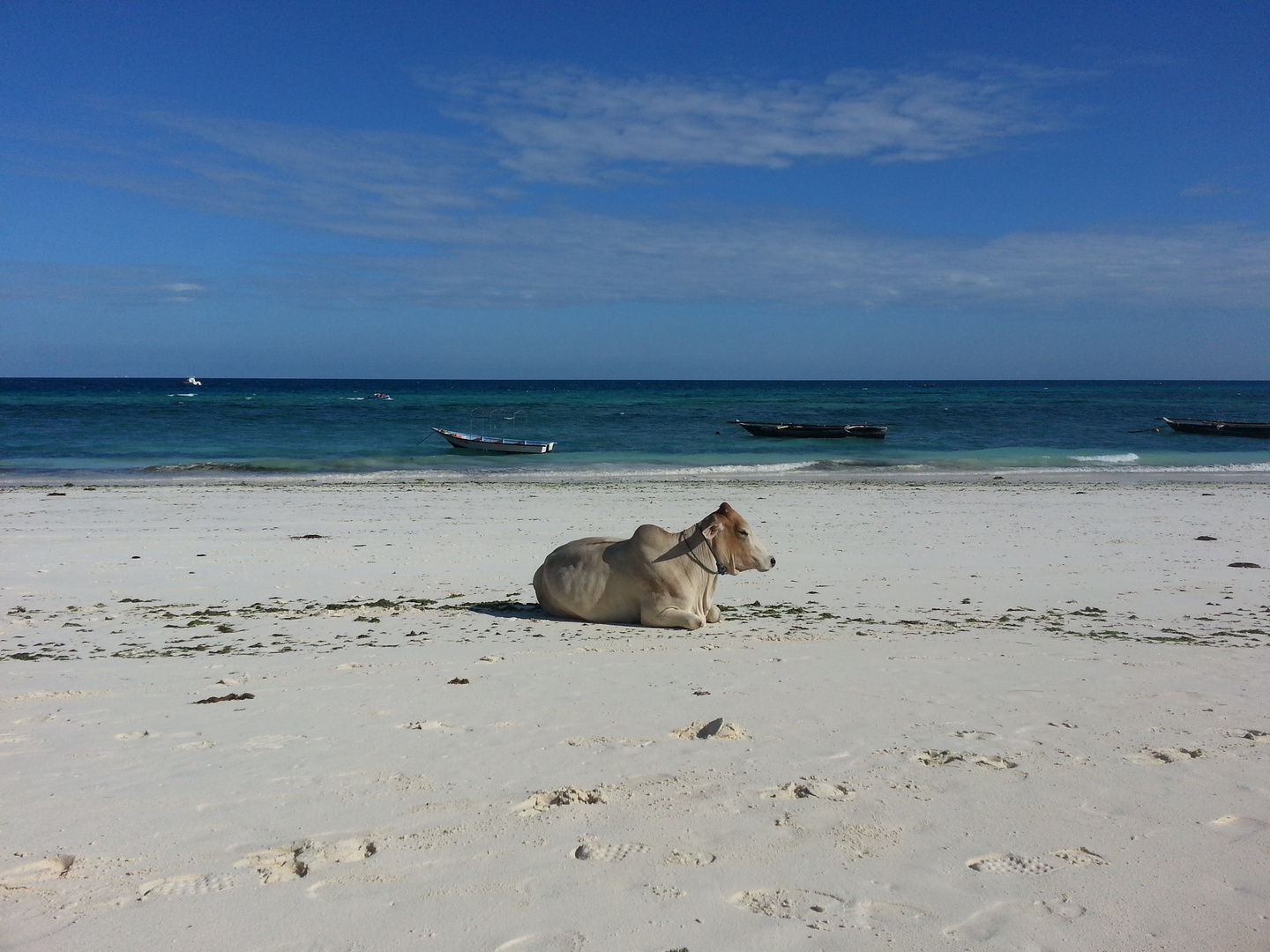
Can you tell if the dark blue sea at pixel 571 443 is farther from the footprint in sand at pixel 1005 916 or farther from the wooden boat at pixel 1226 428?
the footprint in sand at pixel 1005 916

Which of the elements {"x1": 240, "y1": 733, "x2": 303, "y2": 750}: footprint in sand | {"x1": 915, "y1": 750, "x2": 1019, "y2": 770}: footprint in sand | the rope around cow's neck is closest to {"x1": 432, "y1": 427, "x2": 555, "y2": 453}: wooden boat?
the rope around cow's neck

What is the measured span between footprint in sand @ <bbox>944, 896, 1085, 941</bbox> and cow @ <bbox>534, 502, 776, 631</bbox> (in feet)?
15.7

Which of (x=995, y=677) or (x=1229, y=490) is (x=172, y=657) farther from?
(x=1229, y=490)

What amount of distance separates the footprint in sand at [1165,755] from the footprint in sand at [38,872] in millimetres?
4797

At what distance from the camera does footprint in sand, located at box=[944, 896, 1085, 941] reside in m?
3.19

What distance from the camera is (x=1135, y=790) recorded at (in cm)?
→ 434

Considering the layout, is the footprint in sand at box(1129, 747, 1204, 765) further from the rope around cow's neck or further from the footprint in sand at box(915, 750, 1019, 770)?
the rope around cow's neck

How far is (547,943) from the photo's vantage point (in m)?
3.14

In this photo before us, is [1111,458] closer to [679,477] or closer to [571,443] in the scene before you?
[679,477]

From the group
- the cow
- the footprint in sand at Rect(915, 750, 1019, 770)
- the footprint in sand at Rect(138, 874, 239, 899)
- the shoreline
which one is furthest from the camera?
the shoreline

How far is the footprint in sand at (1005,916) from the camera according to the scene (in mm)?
3188

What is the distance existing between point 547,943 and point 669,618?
4.96 metres

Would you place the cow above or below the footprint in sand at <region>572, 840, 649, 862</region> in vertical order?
above

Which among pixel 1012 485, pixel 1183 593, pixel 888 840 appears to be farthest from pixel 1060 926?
pixel 1012 485
